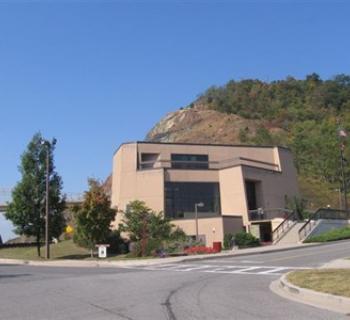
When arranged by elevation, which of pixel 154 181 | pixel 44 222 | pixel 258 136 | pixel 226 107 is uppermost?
pixel 226 107

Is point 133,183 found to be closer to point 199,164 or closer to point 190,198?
point 190,198

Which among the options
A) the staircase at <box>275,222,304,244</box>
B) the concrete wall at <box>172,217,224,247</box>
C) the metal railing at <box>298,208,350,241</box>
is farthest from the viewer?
the concrete wall at <box>172,217,224,247</box>

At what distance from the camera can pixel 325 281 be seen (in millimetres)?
15555

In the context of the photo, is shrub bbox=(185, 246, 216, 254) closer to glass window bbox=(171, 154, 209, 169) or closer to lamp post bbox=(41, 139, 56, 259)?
lamp post bbox=(41, 139, 56, 259)

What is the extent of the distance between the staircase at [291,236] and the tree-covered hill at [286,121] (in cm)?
3532

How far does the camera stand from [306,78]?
573ft

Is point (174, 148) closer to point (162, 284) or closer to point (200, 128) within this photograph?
point (162, 284)

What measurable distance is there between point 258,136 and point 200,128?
28.7 meters

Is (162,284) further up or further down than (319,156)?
further down

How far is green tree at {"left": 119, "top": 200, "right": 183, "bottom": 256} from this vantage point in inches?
1690

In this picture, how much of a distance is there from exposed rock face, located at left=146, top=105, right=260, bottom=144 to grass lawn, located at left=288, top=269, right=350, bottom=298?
108 metres

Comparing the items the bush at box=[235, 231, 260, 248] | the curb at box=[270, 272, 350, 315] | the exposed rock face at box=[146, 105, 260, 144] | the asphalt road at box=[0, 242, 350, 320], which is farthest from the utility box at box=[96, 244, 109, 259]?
the exposed rock face at box=[146, 105, 260, 144]

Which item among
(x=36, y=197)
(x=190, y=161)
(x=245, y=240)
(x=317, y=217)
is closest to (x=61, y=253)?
(x=36, y=197)

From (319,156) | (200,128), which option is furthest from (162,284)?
(200,128)
